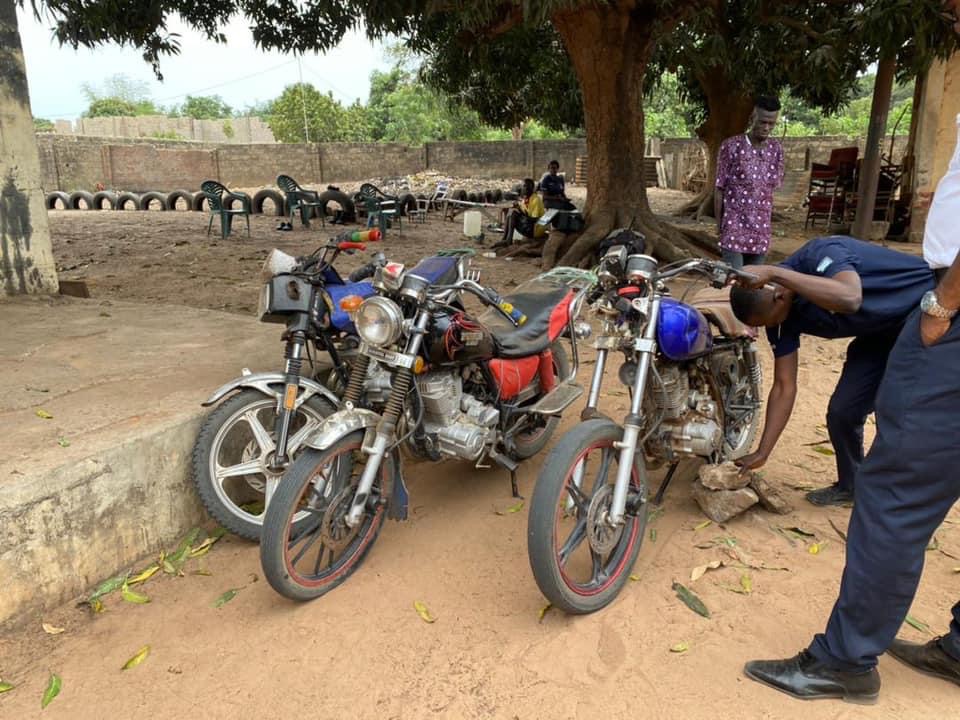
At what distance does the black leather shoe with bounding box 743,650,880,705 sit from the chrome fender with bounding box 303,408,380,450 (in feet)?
5.07

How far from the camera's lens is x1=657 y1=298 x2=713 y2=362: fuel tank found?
266 centimetres

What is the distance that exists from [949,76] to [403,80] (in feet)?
119

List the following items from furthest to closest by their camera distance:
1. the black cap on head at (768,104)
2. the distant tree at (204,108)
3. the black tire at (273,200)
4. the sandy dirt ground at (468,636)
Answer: the distant tree at (204,108) → the black tire at (273,200) → the black cap on head at (768,104) → the sandy dirt ground at (468,636)

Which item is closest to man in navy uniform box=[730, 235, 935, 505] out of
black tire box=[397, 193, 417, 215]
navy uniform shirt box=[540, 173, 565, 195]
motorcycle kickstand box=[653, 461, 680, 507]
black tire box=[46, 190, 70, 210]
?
motorcycle kickstand box=[653, 461, 680, 507]

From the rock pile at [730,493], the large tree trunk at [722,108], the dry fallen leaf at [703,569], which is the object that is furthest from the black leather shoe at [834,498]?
the large tree trunk at [722,108]

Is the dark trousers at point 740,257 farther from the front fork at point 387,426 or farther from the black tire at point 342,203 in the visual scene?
the black tire at point 342,203

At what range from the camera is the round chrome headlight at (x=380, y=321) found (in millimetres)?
2561

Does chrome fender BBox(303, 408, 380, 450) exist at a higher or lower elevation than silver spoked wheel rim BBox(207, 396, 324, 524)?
higher

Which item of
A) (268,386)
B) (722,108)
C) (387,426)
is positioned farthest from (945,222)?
(722,108)

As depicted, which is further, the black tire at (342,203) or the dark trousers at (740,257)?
the black tire at (342,203)

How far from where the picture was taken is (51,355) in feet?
13.0

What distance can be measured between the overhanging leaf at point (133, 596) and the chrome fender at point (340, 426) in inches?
36.0

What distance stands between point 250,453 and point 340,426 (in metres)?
0.85

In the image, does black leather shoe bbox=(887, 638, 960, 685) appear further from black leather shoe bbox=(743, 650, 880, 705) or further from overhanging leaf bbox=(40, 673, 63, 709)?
overhanging leaf bbox=(40, 673, 63, 709)
